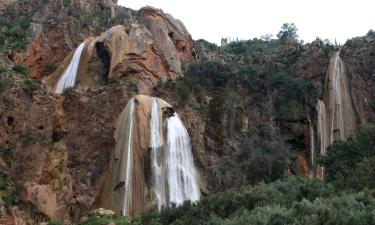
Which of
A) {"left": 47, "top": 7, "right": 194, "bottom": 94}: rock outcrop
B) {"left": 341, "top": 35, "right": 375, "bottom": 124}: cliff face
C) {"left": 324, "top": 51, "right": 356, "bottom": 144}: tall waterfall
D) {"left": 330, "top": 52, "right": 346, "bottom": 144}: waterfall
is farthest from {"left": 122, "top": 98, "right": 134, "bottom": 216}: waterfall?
{"left": 341, "top": 35, "right": 375, "bottom": 124}: cliff face

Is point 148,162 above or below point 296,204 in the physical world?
above

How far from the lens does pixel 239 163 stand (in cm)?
5031

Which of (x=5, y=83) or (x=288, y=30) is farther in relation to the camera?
(x=288, y=30)

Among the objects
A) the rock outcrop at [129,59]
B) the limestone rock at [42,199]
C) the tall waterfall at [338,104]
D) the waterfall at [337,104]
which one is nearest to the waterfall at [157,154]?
the rock outcrop at [129,59]

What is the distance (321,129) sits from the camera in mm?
54312

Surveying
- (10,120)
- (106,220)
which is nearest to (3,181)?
(10,120)

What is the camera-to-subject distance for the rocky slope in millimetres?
43531

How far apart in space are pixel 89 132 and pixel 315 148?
18.4 meters

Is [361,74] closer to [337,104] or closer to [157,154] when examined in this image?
[337,104]

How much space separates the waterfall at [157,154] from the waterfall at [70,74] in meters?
9.32

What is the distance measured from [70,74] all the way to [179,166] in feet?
47.0

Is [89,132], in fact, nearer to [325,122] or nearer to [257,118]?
[257,118]

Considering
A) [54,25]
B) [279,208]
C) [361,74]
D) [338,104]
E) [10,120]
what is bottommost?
[279,208]

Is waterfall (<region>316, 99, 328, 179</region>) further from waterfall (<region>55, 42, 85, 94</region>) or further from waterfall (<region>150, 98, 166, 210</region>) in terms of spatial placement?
waterfall (<region>55, 42, 85, 94</region>)
